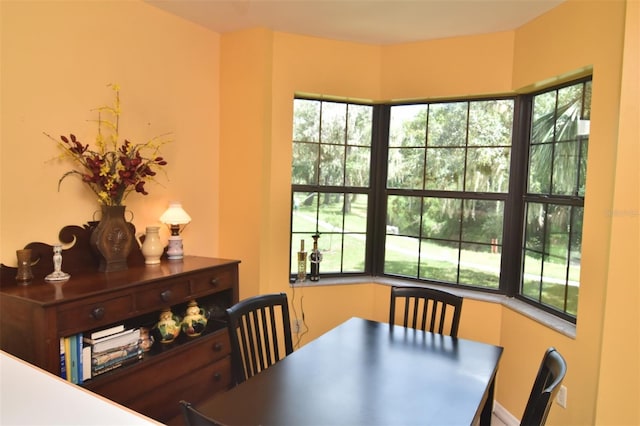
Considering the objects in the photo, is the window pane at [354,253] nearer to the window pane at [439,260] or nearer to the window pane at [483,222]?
the window pane at [439,260]

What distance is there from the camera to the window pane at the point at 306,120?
3.22 m

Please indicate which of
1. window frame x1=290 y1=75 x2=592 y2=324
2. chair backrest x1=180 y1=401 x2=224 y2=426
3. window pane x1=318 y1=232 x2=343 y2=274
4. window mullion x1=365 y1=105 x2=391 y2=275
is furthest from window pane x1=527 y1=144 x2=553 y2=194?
chair backrest x1=180 y1=401 x2=224 y2=426

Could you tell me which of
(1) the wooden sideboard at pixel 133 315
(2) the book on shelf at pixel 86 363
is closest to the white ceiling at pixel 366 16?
(1) the wooden sideboard at pixel 133 315

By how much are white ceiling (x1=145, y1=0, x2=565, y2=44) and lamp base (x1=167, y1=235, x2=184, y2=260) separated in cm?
151

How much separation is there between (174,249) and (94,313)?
2.85 ft

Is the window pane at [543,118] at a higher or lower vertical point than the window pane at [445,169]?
higher

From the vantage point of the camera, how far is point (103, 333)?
201 centimetres

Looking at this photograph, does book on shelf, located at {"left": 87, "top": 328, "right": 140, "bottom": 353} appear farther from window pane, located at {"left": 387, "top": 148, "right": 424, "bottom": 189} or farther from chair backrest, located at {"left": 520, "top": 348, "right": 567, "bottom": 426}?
window pane, located at {"left": 387, "top": 148, "right": 424, "bottom": 189}

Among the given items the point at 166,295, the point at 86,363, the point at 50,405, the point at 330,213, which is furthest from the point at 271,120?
the point at 50,405

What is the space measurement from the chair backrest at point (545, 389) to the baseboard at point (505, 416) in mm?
1588

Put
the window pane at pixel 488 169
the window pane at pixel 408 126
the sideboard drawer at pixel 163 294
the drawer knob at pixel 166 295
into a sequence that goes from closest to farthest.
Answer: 1. the sideboard drawer at pixel 163 294
2. the drawer knob at pixel 166 295
3. the window pane at pixel 488 169
4. the window pane at pixel 408 126

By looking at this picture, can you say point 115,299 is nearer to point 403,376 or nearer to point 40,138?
point 40,138

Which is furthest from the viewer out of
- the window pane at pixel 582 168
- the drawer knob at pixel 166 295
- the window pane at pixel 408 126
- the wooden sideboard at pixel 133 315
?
the window pane at pixel 408 126

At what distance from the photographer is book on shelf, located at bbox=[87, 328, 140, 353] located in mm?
1981
